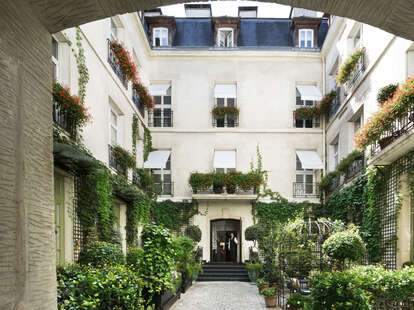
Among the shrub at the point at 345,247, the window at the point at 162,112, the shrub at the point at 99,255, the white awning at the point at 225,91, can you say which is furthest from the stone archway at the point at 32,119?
the window at the point at 162,112

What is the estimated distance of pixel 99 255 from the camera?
335 inches

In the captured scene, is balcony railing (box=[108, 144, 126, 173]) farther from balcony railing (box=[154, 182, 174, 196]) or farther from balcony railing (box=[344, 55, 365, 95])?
balcony railing (box=[344, 55, 365, 95])

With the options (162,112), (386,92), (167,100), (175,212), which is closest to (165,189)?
(175,212)

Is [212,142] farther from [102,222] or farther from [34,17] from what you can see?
[34,17]

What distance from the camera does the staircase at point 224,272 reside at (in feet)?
54.1

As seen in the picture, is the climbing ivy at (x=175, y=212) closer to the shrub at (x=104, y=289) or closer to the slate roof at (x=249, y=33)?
the slate roof at (x=249, y=33)

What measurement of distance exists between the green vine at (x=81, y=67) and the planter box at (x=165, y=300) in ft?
15.8

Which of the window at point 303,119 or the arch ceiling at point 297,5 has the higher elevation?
the window at point 303,119

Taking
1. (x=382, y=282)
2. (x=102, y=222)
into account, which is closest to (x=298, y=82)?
(x=102, y=222)

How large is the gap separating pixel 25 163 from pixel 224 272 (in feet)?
52.0

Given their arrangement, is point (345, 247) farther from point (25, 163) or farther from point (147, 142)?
point (147, 142)

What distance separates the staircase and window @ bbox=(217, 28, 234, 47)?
33.7 feet

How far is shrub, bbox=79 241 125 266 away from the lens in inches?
332

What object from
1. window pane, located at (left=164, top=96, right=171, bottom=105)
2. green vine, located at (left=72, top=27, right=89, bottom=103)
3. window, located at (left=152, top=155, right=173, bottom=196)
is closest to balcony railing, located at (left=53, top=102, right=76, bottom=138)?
green vine, located at (left=72, top=27, right=89, bottom=103)
